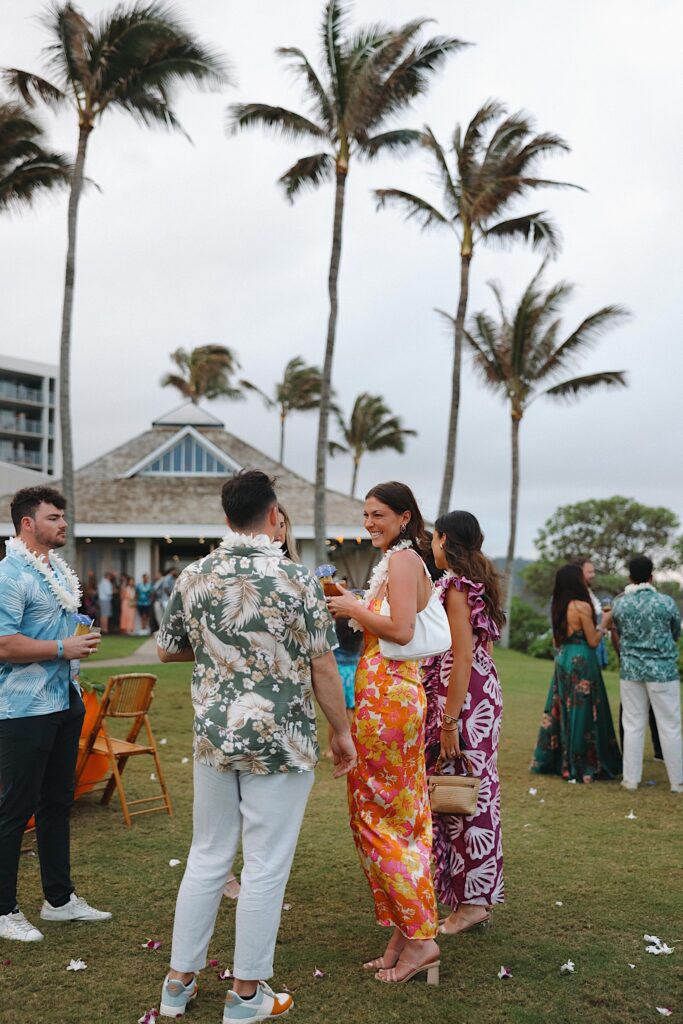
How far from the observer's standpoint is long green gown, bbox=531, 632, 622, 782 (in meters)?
8.04

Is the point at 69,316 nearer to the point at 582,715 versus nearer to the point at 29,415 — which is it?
the point at 582,715

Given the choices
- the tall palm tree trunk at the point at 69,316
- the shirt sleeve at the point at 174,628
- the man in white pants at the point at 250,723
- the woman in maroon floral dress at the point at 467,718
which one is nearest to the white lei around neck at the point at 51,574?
the shirt sleeve at the point at 174,628

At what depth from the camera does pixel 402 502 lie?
402cm

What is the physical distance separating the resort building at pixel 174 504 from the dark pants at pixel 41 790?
2102 centimetres

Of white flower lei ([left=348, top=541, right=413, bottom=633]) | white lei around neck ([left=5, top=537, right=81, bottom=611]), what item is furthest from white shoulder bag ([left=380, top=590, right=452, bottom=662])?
white lei around neck ([left=5, top=537, right=81, bottom=611])

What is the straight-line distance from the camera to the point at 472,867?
4371mm

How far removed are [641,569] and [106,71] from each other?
46.9 feet

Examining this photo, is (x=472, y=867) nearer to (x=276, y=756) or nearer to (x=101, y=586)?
(x=276, y=756)

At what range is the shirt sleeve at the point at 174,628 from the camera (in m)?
3.44

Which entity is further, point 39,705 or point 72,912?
point 72,912

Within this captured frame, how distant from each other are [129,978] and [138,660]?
564 inches

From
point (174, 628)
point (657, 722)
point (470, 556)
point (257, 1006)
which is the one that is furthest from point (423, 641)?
point (657, 722)

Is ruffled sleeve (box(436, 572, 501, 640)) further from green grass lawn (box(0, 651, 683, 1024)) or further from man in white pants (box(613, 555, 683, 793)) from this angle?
man in white pants (box(613, 555, 683, 793))

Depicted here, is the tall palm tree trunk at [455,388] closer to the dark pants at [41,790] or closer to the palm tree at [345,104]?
the palm tree at [345,104]
